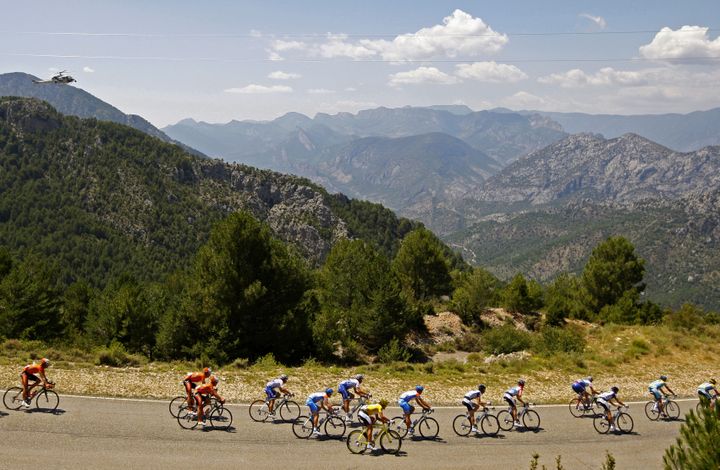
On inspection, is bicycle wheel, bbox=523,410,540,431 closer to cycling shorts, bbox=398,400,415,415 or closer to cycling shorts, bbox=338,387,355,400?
cycling shorts, bbox=398,400,415,415

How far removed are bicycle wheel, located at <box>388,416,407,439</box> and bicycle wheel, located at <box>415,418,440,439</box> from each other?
53 cm

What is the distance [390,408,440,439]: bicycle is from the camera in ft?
54.8

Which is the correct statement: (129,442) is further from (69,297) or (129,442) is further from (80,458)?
(69,297)

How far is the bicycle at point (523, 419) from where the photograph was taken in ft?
58.9

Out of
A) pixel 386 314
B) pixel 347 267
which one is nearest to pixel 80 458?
pixel 386 314

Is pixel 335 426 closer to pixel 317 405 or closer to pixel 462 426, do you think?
pixel 317 405

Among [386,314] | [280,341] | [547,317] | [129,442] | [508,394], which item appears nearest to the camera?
[129,442]

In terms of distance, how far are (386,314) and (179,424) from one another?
21360 mm

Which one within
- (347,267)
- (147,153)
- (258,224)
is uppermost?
(147,153)

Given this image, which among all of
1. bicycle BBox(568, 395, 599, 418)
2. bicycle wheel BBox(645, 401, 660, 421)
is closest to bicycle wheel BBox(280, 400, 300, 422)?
bicycle BBox(568, 395, 599, 418)

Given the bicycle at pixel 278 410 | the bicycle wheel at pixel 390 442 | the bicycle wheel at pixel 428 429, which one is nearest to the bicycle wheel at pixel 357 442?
the bicycle wheel at pixel 390 442

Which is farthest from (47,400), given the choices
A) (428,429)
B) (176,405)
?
(428,429)

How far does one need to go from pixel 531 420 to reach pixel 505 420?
1.04 m

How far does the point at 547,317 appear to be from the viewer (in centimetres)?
4534
